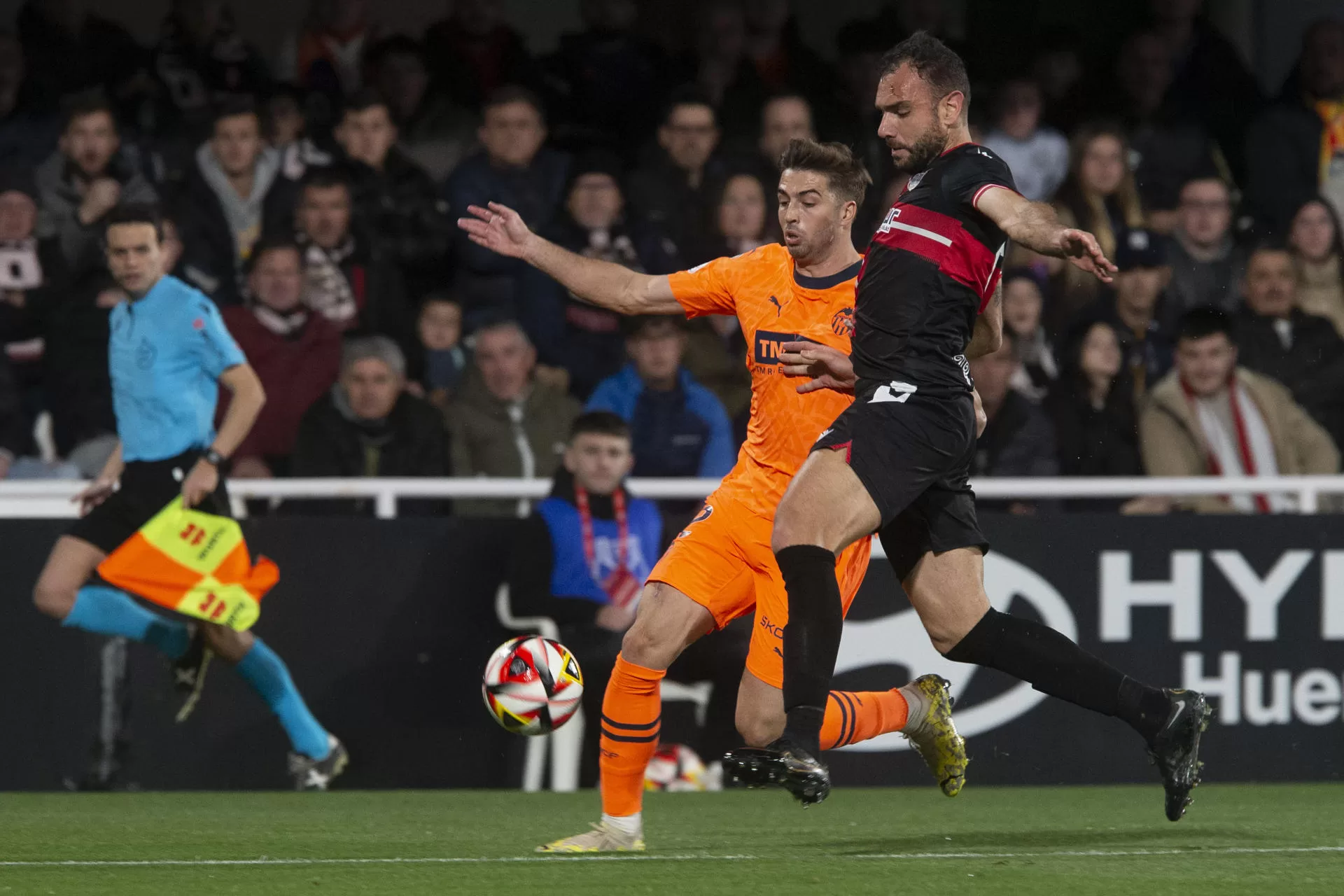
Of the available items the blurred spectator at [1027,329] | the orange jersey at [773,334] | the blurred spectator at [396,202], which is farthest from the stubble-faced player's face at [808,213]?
the blurred spectator at [396,202]

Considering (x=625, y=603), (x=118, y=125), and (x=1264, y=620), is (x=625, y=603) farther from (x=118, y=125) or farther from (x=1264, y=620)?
(x=118, y=125)

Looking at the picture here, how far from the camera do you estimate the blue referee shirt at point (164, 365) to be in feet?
26.4

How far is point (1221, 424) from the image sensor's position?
31.0ft

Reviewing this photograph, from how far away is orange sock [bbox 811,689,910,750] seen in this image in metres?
5.89

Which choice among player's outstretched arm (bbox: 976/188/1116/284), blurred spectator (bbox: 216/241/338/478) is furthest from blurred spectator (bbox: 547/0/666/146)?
player's outstretched arm (bbox: 976/188/1116/284)

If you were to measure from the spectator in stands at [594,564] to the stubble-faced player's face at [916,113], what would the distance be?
3.18 metres

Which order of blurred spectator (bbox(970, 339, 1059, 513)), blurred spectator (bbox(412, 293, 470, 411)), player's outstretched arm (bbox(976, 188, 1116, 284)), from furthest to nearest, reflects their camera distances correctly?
blurred spectator (bbox(412, 293, 470, 411)) < blurred spectator (bbox(970, 339, 1059, 513)) < player's outstretched arm (bbox(976, 188, 1116, 284))

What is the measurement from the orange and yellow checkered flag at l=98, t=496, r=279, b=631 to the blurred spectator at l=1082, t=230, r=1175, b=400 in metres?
4.38

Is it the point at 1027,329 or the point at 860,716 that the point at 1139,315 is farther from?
the point at 860,716

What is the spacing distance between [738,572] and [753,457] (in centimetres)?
36

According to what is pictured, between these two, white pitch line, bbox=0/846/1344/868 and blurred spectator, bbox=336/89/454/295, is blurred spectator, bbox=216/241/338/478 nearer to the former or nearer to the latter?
blurred spectator, bbox=336/89/454/295

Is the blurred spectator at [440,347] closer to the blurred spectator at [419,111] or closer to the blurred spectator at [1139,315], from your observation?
the blurred spectator at [419,111]

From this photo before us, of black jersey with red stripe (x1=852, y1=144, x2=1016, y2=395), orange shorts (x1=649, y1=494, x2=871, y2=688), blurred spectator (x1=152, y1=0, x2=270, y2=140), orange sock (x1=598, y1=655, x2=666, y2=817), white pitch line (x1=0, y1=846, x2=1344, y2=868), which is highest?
blurred spectator (x1=152, y1=0, x2=270, y2=140)

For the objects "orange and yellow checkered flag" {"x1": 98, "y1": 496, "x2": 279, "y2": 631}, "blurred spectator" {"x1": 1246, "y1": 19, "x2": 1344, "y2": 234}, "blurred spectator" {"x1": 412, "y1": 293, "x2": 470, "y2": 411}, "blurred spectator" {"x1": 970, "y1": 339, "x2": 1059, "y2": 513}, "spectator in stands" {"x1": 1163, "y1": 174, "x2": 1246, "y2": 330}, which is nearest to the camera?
"orange and yellow checkered flag" {"x1": 98, "y1": 496, "x2": 279, "y2": 631}
